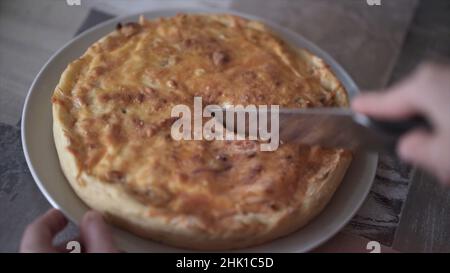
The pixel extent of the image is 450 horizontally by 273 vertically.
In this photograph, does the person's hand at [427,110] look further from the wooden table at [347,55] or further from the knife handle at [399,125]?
the wooden table at [347,55]

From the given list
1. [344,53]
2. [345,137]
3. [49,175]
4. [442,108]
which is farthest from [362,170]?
[49,175]

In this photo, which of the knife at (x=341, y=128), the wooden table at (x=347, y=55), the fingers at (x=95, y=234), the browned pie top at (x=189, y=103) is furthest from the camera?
the wooden table at (x=347, y=55)

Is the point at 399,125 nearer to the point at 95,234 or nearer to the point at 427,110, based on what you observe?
the point at 427,110

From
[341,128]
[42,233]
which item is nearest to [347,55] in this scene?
[341,128]

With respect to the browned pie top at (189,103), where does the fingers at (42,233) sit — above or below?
below

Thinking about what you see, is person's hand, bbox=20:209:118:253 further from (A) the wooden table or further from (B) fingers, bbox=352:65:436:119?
(B) fingers, bbox=352:65:436:119

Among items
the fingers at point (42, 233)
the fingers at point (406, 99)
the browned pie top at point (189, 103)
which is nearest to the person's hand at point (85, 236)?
the fingers at point (42, 233)
